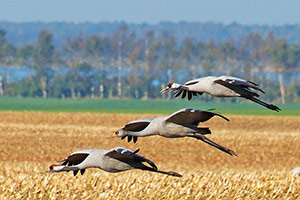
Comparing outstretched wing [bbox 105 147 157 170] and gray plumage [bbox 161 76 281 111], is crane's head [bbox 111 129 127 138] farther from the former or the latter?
gray plumage [bbox 161 76 281 111]

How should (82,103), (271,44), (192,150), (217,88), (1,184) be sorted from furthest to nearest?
(271,44)
(82,103)
(192,150)
(1,184)
(217,88)

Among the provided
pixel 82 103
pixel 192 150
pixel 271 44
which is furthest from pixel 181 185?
pixel 271 44

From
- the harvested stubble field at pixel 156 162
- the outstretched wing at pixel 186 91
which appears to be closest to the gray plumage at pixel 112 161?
the outstretched wing at pixel 186 91

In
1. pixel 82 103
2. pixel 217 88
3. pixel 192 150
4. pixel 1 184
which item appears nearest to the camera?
pixel 217 88

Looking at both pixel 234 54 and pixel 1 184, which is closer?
pixel 1 184

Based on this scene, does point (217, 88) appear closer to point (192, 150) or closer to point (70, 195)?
point (70, 195)

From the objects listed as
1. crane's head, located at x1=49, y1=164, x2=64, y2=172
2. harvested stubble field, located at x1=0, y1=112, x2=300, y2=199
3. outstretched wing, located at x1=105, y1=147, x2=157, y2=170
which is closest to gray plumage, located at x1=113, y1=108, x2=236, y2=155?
outstretched wing, located at x1=105, y1=147, x2=157, y2=170

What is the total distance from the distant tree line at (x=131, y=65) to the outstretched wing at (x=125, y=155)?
150 m

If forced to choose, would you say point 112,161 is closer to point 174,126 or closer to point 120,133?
point 120,133

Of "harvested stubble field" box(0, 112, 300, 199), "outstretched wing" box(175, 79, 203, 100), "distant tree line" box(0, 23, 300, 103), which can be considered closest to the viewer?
"outstretched wing" box(175, 79, 203, 100)

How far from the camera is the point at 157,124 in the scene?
6.56 metres

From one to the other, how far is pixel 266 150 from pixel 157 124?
35.9 metres

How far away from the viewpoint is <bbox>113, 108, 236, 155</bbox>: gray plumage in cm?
651

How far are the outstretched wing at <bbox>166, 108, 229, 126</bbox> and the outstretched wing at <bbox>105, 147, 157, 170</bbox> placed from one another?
1.17ft
